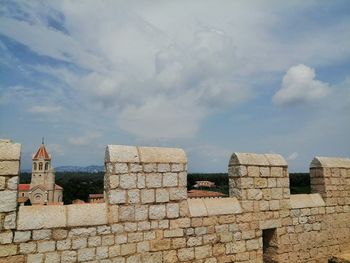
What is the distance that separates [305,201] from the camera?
653 centimetres

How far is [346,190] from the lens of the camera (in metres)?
7.21

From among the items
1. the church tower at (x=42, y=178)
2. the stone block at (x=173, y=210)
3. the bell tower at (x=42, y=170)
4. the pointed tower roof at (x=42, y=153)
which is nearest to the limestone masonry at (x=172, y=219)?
the stone block at (x=173, y=210)

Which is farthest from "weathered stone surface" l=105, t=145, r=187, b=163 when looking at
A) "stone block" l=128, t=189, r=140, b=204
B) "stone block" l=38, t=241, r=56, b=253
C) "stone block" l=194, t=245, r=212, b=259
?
"stone block" l=194, t=245, r=212, b=259

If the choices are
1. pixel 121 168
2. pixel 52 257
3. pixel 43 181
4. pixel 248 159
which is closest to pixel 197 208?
pixel 248 159

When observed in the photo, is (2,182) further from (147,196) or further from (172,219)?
(172,219)

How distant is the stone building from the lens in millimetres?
67812

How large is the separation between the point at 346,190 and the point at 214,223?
3831 millimetres

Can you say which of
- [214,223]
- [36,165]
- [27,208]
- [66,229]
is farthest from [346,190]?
[36,165]

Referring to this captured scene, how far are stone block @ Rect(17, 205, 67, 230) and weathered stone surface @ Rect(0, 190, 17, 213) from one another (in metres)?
0.14

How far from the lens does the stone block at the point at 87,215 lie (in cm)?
417

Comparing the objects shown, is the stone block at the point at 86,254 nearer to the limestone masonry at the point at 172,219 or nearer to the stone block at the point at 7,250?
the limestone masonry at the point at 172,219

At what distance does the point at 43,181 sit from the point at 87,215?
76034mm

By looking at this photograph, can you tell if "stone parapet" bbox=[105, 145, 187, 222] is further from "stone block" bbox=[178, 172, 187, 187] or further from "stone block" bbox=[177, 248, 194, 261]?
"stone block" bbox=[177, 248, 194, 261]

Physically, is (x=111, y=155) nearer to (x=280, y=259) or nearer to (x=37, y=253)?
(x=37, y=253)
